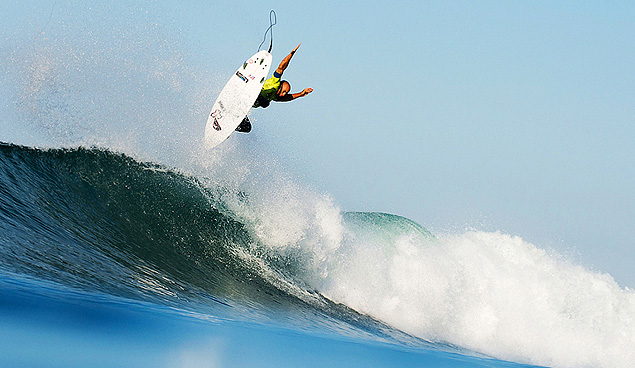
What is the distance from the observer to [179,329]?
10.6 feet

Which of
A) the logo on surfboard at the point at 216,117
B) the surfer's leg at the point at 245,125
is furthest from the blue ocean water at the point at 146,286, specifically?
the surfer's leg at the point at 245,125

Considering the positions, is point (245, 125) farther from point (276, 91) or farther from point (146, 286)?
point (146, 286)

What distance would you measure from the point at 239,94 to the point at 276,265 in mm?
2824

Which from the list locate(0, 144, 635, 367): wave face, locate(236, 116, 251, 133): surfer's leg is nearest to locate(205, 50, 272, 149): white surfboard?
locate(236, 116, 251, 133): surfer's leg

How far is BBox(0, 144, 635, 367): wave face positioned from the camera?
499cm

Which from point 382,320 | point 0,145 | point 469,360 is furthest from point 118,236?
point 469,360

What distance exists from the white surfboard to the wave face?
1327 mm

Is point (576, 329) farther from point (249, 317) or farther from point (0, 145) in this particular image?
point (0, 145)

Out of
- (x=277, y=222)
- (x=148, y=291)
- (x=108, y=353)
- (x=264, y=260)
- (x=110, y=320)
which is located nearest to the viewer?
(x=108, y=353)

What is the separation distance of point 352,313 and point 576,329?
4.74m

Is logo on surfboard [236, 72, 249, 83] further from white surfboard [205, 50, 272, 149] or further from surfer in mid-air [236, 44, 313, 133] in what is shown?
surfer in mid-air [236, 44, 313, 133]

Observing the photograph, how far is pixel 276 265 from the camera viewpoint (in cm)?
726

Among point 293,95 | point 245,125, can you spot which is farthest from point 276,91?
point 245,125

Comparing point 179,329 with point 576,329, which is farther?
point 576,329
